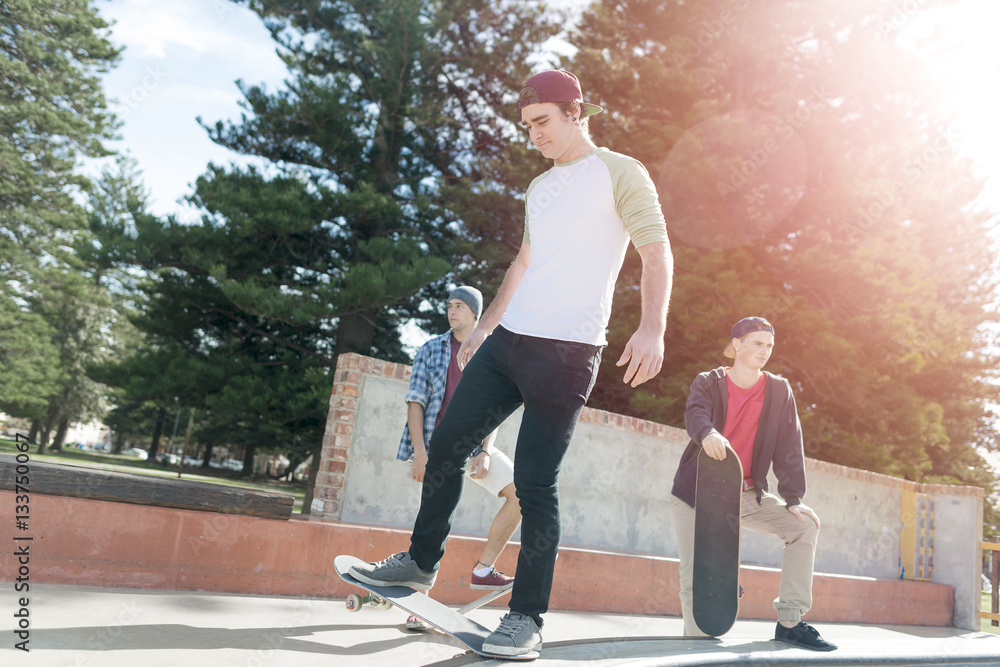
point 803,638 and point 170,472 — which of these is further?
point 170,472

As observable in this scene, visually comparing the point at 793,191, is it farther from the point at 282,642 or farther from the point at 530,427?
the point at 282,642

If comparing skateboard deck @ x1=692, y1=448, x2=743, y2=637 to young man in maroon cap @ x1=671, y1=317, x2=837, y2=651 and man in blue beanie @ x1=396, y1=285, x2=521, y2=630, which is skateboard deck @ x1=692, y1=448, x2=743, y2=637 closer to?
young man in maroon cap @ x1=671, y1=317, x2=837, y2=651

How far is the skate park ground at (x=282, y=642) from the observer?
87.9 inches

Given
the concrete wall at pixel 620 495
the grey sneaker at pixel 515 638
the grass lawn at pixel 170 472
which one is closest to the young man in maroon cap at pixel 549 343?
the grey sneaker at pixel 515 638

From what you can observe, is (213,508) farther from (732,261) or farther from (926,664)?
(732,261)

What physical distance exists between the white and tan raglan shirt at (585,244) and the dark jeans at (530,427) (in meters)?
0.07

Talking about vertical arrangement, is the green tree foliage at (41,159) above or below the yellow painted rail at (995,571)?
above

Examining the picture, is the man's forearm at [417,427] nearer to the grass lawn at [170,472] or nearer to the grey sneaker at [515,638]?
the grey sneaker at [515,638]

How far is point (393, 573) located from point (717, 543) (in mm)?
1575

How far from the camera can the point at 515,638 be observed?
7.01 feet

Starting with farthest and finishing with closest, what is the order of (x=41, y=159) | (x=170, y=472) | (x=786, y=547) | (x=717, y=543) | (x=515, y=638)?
(x=170, y=472) < (x=41, y=159) < (x=786, y=547) < (x=717, y=543) < (x=515, y=638)

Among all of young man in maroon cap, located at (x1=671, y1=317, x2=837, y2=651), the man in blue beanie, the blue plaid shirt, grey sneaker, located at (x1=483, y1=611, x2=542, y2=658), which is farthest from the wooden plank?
young man in maroon cap, located at (x1=671, y1=317, x2=837, y2=651)

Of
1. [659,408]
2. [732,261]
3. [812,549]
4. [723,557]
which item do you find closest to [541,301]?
[723,557]

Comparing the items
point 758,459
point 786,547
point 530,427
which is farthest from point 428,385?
point 786,547
